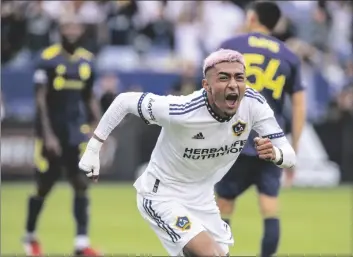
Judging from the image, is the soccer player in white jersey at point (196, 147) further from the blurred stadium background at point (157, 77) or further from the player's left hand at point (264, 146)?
the blurred stadium background at point (157, 77)

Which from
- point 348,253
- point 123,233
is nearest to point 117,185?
point 123,233

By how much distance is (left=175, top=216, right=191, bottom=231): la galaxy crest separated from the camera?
7160 mm

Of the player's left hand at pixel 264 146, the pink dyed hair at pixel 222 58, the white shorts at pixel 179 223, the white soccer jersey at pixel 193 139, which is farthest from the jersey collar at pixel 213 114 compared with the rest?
the white shorts at pixel 179 223

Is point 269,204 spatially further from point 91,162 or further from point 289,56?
point 91,162

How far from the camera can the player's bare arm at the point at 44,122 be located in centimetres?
1073

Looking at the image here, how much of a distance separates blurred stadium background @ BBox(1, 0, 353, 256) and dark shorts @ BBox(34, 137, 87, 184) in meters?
3.69

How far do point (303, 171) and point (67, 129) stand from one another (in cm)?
822

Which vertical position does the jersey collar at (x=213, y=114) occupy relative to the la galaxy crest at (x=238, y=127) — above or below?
above

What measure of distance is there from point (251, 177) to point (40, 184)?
275 centimetres

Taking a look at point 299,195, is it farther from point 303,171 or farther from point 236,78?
point 236,78

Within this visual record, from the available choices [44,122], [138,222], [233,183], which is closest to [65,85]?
[44,122]

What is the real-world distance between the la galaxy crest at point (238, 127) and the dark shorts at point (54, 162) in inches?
157

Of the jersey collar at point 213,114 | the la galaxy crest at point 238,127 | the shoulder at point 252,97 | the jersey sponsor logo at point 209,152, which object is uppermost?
the shoulder at point 252,97

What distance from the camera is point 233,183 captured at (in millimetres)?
9211
